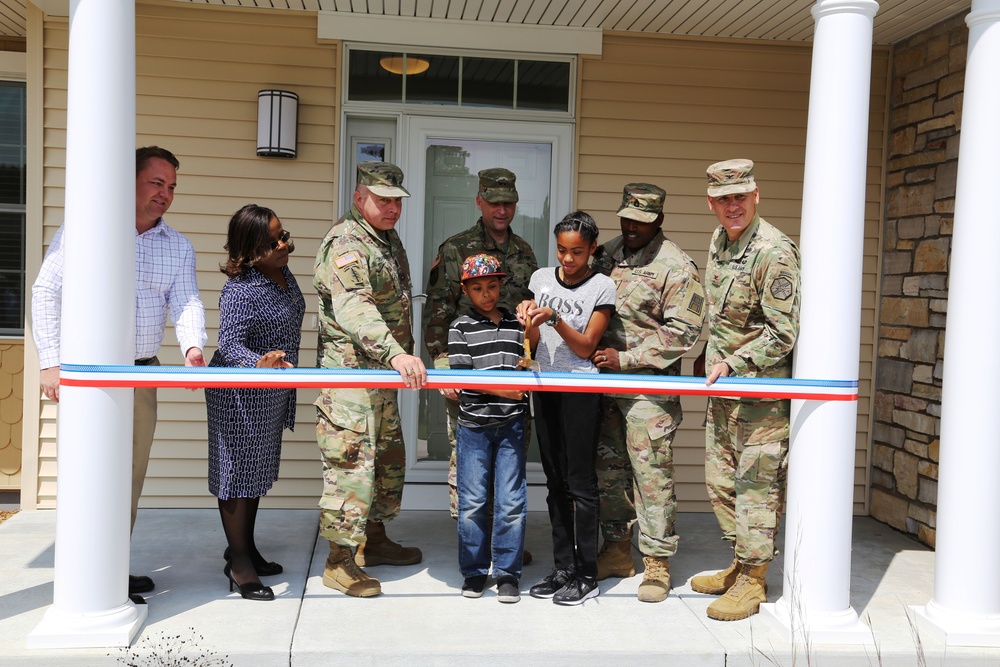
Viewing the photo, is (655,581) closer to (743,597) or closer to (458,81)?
(743,597)

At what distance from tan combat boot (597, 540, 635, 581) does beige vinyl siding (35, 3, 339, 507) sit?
6.73 ft

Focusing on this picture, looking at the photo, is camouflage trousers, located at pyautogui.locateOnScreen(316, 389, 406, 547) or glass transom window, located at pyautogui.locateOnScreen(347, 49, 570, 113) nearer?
camouflage trousers, located at pyautogui.locateOnScreen(316, 389, 406, 547)

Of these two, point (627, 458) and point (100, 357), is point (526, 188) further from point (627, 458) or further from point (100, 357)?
point (100, 357)

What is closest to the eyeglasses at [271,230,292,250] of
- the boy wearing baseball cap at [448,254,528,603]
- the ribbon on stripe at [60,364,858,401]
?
the ribbon on stripe at [60,364,858,401]

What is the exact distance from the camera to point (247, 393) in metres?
3.58

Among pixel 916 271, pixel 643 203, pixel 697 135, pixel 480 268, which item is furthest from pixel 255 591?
pixel 916 271

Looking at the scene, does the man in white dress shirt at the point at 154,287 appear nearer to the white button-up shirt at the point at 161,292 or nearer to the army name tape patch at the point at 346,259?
the white button-up shirt at the point at 161,292

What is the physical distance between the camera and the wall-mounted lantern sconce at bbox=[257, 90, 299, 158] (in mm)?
4949

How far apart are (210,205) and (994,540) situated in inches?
170

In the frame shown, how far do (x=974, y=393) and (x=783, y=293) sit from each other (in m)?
0.86

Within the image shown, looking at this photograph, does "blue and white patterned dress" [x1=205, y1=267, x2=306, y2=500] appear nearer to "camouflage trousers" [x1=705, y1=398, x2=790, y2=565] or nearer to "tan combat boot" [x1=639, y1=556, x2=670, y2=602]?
"tan combat boot" [x1=639, y1=556, x2=670, y2=602]

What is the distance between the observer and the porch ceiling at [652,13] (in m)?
4.71

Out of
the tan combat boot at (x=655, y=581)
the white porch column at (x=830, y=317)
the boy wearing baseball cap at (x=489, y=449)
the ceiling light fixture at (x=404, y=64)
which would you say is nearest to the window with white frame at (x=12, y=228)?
the ceiling light fixture at (x=404, y=64)

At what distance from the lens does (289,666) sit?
3.10m
